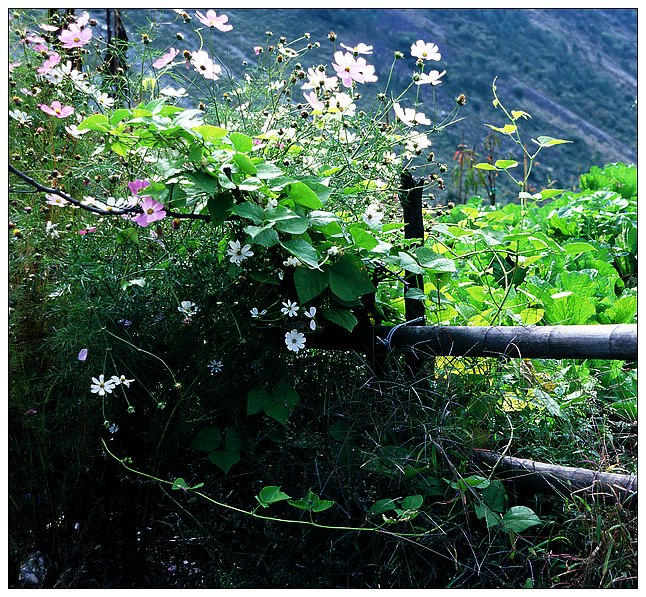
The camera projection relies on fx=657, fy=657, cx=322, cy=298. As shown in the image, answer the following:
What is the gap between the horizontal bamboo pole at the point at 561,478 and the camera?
1719 mm

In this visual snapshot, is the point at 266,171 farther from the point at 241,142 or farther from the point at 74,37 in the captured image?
the point at 74,37

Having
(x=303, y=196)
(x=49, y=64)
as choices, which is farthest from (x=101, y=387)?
(x=49, y=64)

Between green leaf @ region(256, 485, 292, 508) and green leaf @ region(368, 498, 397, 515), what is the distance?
25cm

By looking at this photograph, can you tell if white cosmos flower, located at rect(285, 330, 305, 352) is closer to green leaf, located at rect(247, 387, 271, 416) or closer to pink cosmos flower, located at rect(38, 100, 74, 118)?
green leaf, located at rect(247, 387, 271, 416)

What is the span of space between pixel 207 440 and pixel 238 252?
21.8 inches

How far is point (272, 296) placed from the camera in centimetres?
195

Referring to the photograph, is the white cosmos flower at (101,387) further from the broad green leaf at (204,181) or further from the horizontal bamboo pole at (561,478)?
the horizontal bamboo pole at (561,478)

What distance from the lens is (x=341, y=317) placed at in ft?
6.07

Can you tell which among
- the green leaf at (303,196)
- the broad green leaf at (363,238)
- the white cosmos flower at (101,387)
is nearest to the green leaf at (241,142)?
the green leaf at (303,196)

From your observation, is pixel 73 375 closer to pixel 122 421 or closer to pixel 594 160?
pixel 122 421

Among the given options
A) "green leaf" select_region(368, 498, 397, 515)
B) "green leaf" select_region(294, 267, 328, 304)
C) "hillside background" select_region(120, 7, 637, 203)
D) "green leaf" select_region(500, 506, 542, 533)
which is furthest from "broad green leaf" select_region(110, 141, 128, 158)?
"hillside background" select_region(120, 7, 637, 203)

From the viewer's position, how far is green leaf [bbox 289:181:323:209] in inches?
69.6
